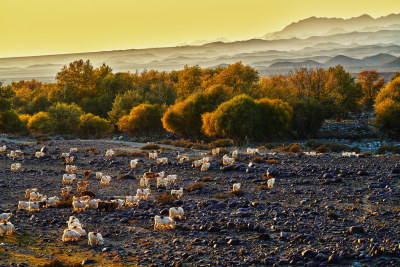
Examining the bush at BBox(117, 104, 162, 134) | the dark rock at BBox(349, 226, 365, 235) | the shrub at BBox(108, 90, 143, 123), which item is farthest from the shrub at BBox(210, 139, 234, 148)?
the dark rock at BBox(349, 226, 365, 235)

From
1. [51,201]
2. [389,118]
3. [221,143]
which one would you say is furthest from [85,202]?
[389,118]

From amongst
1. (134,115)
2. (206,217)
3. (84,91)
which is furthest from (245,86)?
(206,217)

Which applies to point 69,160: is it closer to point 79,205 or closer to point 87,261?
point 79,205

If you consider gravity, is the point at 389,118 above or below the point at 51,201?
below

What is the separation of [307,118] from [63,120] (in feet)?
125

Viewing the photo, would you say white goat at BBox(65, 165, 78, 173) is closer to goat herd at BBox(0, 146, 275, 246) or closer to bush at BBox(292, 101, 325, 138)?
goat herd at BBox(0, 146, 275, 246)

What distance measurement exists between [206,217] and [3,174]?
1699 centimetres

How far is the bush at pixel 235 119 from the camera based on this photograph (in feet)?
179

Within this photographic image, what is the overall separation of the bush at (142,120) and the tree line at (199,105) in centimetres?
16

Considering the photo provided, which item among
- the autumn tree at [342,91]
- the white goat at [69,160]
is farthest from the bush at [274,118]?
the white goat at [69,160]

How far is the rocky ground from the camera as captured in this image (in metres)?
12.9

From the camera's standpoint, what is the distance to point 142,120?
6825 cm

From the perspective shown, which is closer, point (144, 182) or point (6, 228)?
point (6, 228)

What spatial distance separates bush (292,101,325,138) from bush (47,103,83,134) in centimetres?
3440
